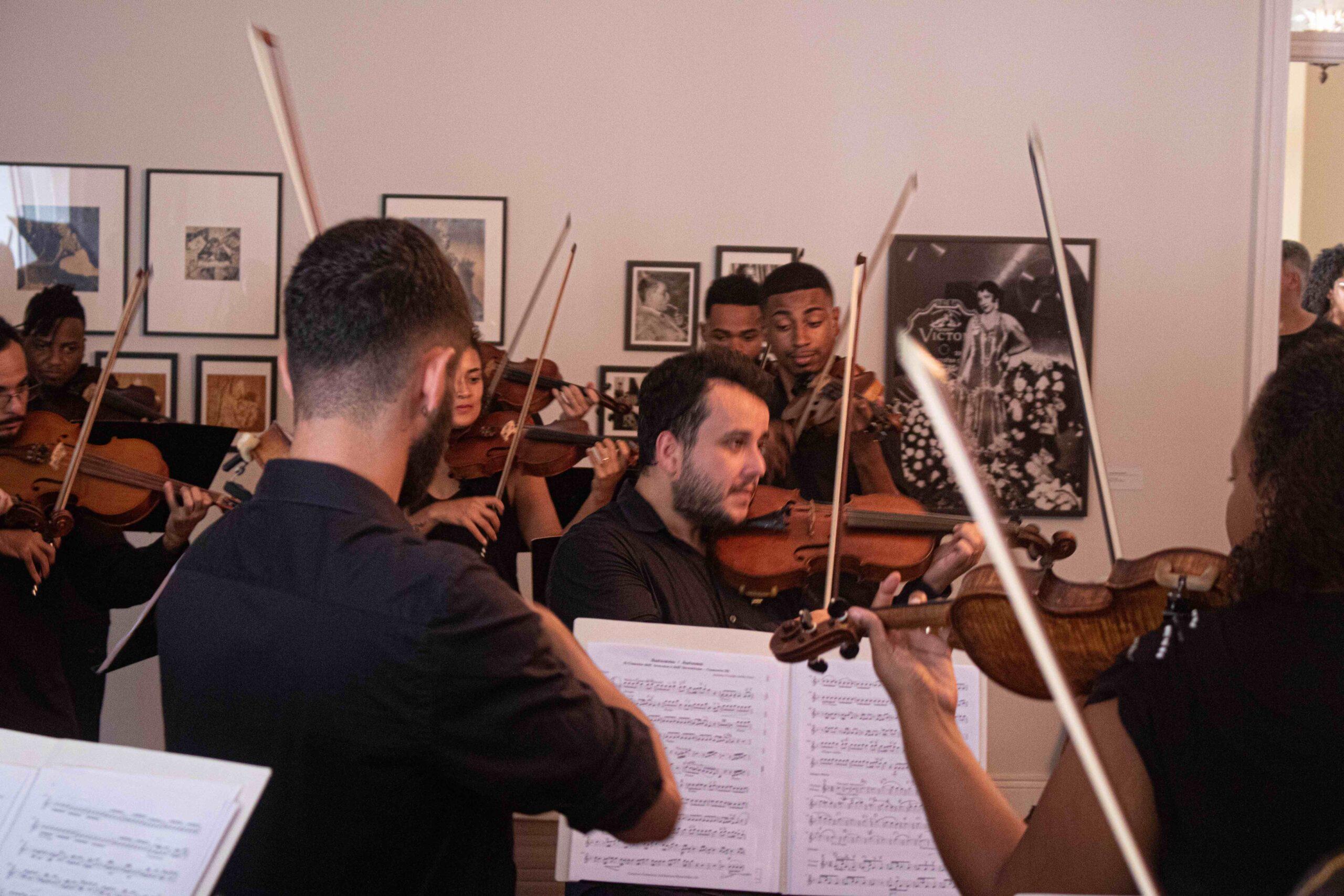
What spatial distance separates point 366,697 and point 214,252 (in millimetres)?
3108

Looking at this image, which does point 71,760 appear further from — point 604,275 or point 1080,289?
point 1080,289

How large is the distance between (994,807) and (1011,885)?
117 millimetres

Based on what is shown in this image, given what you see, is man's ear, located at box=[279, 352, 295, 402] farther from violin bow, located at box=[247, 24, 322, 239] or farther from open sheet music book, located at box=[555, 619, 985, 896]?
open sheet music book, located at box=[555, 619, 985, 896]

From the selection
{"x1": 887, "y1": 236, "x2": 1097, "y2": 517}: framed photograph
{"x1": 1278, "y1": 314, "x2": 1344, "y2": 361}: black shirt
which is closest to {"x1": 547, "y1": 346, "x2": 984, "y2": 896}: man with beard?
{"x1": 887, "y1": 236, "x2": 1097, "y2": 517}: framed photograph

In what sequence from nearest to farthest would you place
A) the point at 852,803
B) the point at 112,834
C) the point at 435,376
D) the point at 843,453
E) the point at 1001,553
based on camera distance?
1. the point at 1001,553
2. the point at 112,834
3. the point at 435,376
4. the point at 852,803
5. the point at 843,453

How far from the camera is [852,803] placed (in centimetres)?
166

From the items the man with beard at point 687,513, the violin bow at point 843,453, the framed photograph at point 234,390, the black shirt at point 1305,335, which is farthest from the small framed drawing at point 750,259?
the black shirt at point 1305,335

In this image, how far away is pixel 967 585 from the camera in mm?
1339

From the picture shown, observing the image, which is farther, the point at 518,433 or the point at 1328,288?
the point at 1328,288

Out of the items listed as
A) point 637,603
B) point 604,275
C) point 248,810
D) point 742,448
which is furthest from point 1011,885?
point 604,275

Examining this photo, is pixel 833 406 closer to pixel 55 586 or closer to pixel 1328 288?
pixel 55 586

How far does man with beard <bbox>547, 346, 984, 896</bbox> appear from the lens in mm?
2080

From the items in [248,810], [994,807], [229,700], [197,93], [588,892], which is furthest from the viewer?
[197,93]

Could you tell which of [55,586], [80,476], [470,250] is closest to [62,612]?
[55,586]
